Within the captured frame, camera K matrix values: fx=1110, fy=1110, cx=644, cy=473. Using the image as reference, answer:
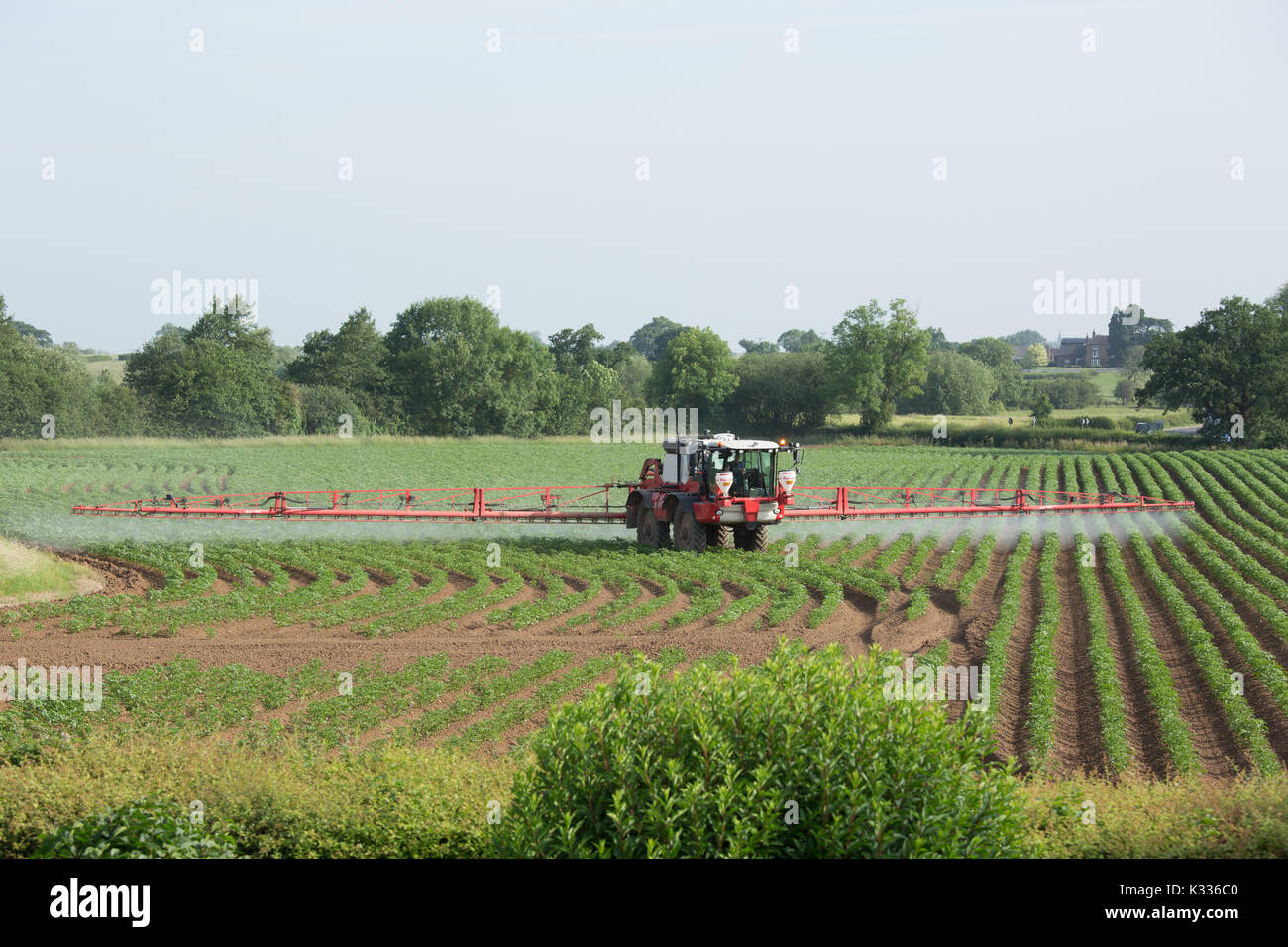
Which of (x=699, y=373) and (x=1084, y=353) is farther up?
(x=1084, y=353)

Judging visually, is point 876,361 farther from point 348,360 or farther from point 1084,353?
point 1084,353

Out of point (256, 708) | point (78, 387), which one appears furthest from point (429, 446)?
point (256, 708)

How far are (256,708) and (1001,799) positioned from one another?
10.1 meters

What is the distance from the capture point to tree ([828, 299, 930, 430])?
3396 inches

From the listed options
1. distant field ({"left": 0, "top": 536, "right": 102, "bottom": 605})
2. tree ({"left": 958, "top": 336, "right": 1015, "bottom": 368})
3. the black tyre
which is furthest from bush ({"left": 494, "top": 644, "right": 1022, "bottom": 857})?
tree ({"left": 958, "top": 336, "right": 1015, "bottom": 368})

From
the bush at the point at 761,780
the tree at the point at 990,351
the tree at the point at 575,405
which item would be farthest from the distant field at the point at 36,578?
the tree at the point at 990,351

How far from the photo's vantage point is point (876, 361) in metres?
86.0

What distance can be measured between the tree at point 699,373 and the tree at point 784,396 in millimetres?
1445

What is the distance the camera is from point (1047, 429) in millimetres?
75375

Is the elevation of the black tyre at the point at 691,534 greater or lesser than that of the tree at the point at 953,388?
lesser

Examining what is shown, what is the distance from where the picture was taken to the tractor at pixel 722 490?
24844mm

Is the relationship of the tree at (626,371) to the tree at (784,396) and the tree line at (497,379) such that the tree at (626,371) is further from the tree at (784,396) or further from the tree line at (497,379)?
the tree at (784,396)

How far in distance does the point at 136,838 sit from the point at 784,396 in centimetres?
8380

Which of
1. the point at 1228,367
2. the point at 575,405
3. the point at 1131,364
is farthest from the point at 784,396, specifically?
the point at 1131,364
